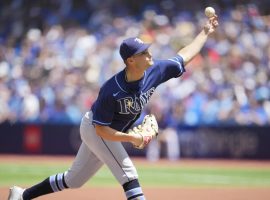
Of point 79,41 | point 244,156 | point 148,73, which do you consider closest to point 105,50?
point 79,41

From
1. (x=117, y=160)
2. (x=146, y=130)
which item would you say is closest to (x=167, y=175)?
(x=117, y=160)

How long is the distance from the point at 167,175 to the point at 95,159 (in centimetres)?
686

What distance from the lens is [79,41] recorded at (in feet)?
61.6

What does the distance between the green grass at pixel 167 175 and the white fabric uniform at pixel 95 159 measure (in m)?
4.44

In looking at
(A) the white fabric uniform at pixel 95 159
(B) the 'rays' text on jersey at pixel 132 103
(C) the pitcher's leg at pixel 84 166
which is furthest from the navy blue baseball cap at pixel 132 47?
(C) the pitcher's leg at pixel 84 166

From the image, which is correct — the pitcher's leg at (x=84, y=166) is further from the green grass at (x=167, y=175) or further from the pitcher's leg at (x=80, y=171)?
the green grass at (x=167, y=175)

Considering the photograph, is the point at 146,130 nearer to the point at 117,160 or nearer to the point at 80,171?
the point at 117,160

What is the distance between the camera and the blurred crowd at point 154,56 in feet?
54.5

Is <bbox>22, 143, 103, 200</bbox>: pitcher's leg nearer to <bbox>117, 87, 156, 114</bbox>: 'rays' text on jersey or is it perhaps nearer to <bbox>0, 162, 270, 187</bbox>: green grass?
<bbox>117, 87, 156, 114</bbox>: 'rays' text on jersey

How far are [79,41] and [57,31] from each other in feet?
3.41

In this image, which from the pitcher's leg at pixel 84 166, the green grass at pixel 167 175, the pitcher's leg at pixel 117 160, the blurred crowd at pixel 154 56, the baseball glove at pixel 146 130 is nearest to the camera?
the baseball glove at pixel 146 130

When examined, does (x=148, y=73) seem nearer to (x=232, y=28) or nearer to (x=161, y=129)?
(x=161, y=129)

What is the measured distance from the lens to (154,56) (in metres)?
17.5

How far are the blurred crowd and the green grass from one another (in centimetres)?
226
